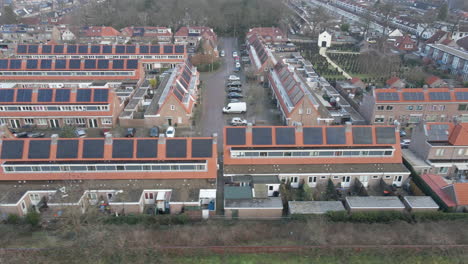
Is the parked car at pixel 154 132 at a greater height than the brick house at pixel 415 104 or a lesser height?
lesser

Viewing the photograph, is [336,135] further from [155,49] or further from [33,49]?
[33,49]

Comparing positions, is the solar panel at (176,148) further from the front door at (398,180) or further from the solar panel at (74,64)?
the solar panel at (74,64)

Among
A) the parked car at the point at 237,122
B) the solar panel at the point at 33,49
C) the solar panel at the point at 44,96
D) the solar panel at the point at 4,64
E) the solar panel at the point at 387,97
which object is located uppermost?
the solar panel at the point at 33,49

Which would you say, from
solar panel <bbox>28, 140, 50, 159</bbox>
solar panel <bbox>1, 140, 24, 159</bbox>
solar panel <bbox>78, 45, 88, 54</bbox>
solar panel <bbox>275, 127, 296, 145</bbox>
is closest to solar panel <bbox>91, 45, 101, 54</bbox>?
solar panel <bbox>78, 45, 88, 54</bbox>

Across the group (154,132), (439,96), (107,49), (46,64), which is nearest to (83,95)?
(154,132)

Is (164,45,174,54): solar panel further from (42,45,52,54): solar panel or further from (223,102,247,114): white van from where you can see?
(223,102,247,114): white van

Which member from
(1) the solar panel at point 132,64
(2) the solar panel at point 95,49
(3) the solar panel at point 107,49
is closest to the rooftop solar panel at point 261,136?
(1) the solar panel at point 132,64
